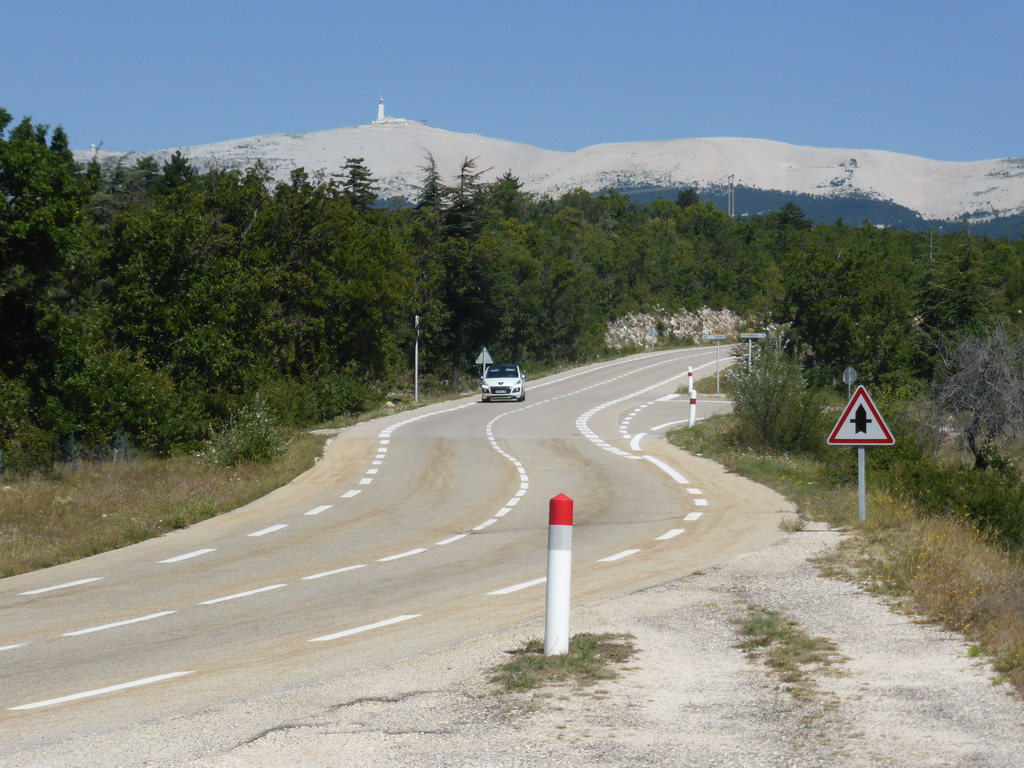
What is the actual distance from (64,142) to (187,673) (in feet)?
144

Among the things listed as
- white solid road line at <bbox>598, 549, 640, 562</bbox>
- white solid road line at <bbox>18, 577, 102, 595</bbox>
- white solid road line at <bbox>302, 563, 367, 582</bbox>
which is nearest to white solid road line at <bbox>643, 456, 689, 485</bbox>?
white solid road line at <bbox>598, 549, 640, 562</bbox>

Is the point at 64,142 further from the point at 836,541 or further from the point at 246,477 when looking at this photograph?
the point at 836,541

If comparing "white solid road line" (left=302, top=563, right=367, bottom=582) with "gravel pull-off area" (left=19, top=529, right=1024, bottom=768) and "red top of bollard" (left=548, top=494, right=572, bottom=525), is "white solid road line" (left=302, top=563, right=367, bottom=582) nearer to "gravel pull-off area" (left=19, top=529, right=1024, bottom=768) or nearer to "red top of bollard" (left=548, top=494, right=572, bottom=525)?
"gravel pull-off area" (left=19, top=529, right=1024, bottom=768)

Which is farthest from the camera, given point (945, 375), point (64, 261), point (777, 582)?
point (945, 375)

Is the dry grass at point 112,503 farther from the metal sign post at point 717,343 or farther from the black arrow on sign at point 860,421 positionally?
the metal sign post at point 717,343

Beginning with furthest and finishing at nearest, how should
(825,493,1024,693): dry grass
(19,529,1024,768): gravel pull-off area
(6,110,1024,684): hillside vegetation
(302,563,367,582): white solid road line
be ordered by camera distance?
1. (6,110,1024,684): hillside vegetation
2. (302,563,367,582): white solid road line
3. (825,493,1024,693): dry grass
4. (19,529,1024,768): gravel pull-off area

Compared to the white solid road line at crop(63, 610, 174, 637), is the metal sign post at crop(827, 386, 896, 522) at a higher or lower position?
higher

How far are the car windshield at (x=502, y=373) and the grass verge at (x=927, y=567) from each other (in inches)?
1247

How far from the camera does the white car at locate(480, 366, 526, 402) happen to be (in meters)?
52.8

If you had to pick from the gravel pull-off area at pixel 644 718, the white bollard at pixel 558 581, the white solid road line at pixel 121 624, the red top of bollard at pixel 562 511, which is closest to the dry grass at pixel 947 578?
the gravel pull-off area at pixel 644 718

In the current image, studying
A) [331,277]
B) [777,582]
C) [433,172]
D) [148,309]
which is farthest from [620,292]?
[777,582]

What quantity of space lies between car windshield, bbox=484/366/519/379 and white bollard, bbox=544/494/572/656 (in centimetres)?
4570

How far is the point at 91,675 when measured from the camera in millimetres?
7820

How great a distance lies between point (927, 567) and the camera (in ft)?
34.7
